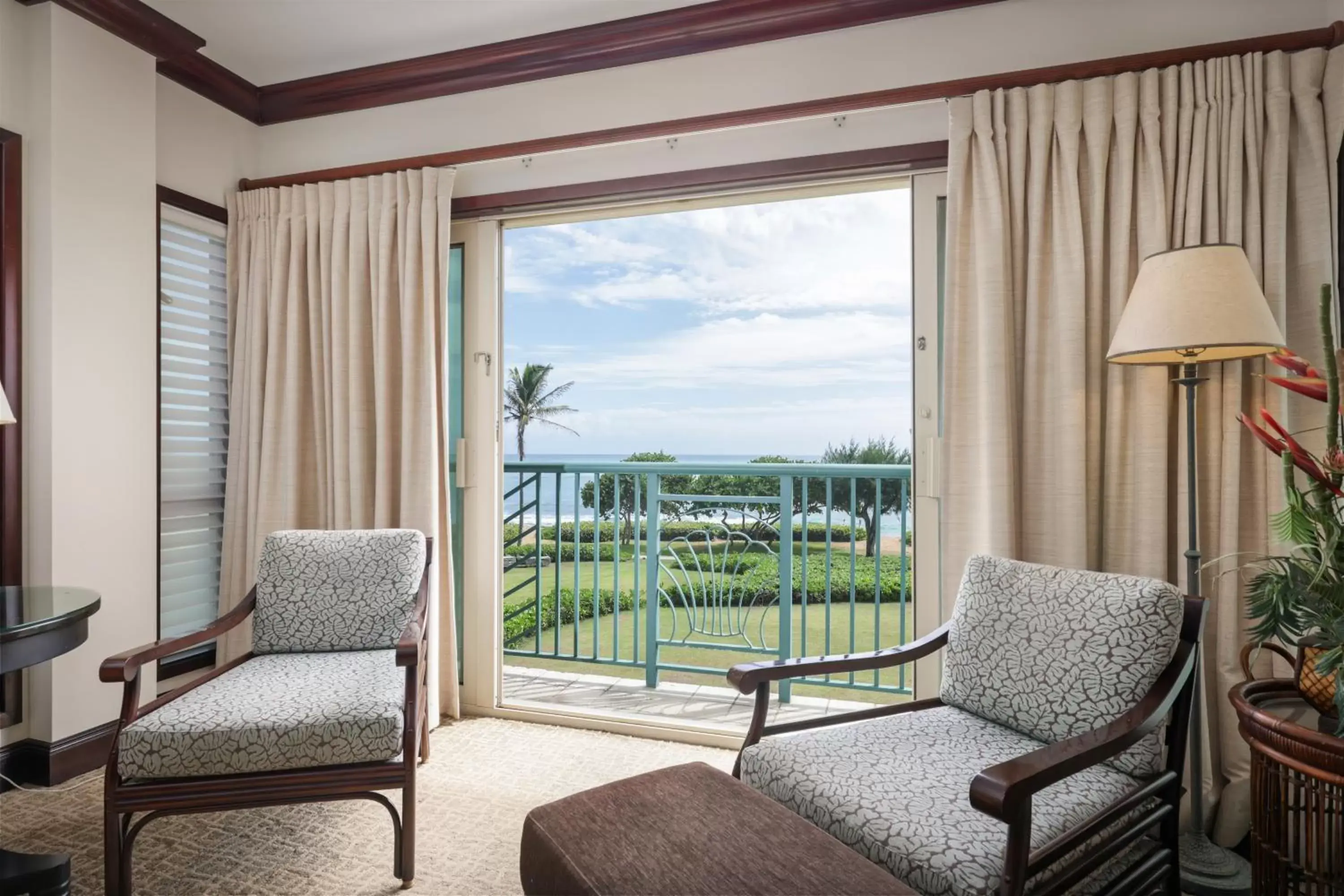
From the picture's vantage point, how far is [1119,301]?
2.18m

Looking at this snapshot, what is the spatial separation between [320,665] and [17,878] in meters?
0.77

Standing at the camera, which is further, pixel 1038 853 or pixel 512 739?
pixel 512 739

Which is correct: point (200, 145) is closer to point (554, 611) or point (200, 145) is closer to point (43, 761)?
point (43, 761)

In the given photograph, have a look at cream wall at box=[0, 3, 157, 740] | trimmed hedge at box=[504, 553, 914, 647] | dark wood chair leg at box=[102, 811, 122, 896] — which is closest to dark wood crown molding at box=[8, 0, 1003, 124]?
cream wall at box=[0, 3, 157, 740]

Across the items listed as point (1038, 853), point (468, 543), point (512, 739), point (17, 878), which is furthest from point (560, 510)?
point (1038, 853)

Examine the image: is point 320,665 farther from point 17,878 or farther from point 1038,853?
point 1038,853

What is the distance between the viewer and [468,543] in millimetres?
3072

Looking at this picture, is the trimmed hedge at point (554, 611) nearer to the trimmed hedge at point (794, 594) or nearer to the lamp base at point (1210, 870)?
the trimmed hedge at point (794, 594)

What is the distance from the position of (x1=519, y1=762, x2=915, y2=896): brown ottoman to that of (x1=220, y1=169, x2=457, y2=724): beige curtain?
5.41 feet

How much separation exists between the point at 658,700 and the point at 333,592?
1.65 m

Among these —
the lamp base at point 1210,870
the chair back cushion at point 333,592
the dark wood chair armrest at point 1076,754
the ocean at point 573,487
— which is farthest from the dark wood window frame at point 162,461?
the lamp base at point 1210,870

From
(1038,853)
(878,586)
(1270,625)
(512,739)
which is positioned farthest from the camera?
(878,586)

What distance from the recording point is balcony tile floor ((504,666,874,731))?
126 inches

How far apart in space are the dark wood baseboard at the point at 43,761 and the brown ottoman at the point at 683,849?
6.37 feet
